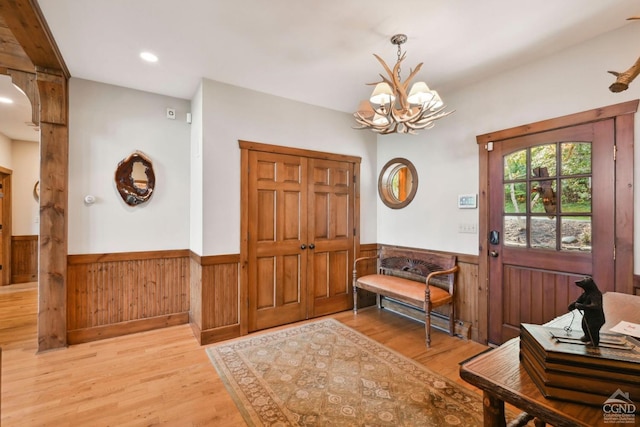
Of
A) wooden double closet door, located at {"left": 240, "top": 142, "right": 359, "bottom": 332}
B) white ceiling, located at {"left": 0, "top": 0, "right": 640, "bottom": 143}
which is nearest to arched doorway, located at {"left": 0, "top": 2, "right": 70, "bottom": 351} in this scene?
white ceiling, located at {"left": 0, "top": 0, "right": 640, "bottom": 143}

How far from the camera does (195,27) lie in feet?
8.00

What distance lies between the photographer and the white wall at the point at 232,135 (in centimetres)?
327

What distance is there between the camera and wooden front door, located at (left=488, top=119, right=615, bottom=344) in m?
2.51

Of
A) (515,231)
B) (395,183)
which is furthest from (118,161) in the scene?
(515,231)

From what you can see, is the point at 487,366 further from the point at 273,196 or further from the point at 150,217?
the point at 150,217

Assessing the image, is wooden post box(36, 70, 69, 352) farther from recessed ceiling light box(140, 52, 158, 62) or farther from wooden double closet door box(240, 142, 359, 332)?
wooden double closet door box(240, 142, 359, 332)

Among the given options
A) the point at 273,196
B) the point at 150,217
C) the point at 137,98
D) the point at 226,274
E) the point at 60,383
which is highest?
the point at 137,98

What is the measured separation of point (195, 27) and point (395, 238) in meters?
3.31

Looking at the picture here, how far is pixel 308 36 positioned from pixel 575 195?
266cm

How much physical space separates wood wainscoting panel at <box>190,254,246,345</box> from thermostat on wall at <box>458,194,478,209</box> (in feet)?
8.50

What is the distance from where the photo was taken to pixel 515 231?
3029 mm

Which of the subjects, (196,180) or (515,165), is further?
(196,180)

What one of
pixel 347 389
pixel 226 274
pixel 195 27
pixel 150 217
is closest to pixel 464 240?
pixel 347 389

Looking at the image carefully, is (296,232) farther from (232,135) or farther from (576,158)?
(576,158)
